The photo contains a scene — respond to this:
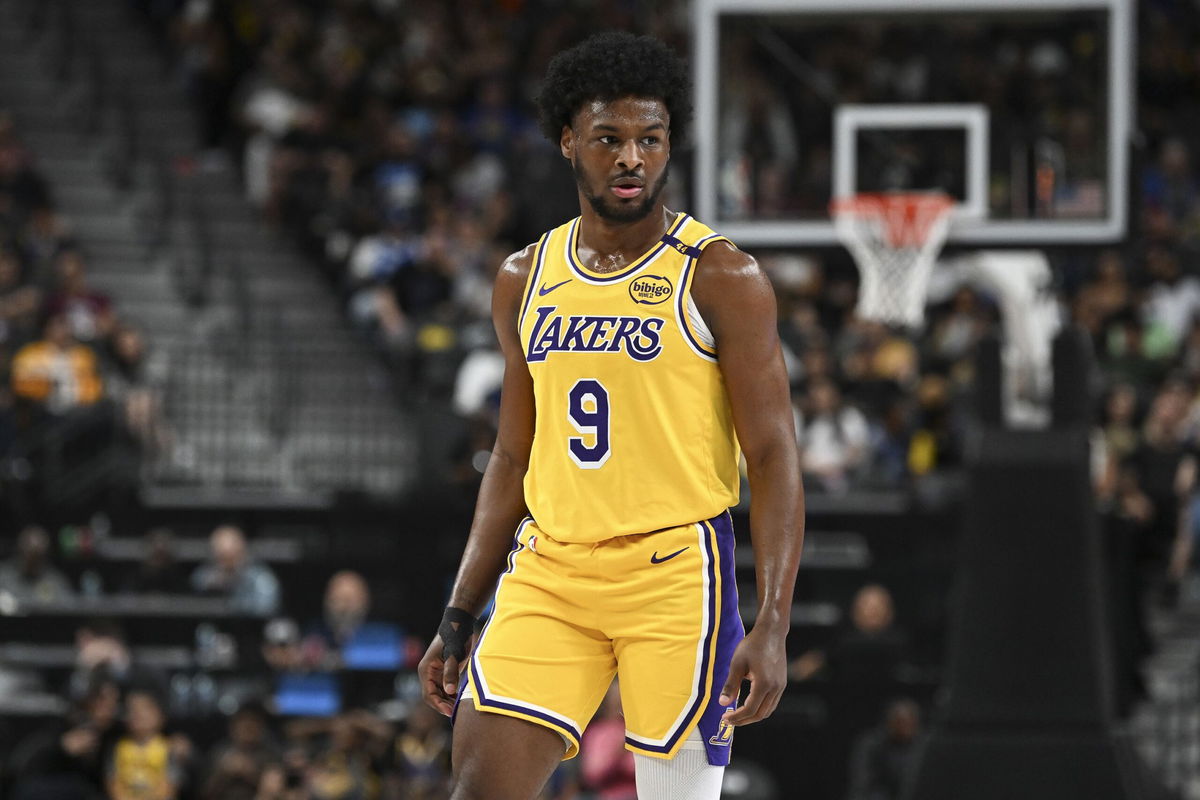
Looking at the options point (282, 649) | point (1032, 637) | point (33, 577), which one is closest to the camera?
point (1032, 637)

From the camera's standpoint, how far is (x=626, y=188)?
455cm

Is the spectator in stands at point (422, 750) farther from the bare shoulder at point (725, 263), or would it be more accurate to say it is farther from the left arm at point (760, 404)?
the bare shoulder at point (725, 263)

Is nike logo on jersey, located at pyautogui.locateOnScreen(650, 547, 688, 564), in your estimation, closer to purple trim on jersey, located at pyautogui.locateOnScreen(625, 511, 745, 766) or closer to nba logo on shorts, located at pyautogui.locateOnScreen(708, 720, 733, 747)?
purple trim on jersey, located at pyautogui.locateOnScreen(625, 511, 745, 766)

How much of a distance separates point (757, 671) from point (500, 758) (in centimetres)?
64

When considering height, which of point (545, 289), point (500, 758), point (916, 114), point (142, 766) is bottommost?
point (142, 766)

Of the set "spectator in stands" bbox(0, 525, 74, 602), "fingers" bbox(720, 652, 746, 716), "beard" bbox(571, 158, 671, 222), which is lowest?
"spectator in stands" bbox(0, 525, 74, 602)

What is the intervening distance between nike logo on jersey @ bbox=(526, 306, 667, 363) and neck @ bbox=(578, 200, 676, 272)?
0.52 feet

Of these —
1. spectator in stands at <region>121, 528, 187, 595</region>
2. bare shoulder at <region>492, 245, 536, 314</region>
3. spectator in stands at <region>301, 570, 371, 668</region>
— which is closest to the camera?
bare shoulder at <region>492, 245, 536, 314</region>

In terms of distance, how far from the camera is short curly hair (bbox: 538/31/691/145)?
4.55m

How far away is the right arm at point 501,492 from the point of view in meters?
4.78

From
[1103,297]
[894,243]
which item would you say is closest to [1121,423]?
[1103,297]

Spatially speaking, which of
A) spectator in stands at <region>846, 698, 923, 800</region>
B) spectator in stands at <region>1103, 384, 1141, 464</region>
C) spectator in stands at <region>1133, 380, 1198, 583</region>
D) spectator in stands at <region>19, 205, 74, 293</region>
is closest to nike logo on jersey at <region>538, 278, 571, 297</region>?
spectator in stands at <region>846, 698, 923, 800</region>

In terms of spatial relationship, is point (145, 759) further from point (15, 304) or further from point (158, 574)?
point (15, 304)

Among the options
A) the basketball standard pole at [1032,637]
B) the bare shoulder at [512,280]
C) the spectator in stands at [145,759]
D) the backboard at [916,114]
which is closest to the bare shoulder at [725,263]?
the bare shoulder at [512,280]
